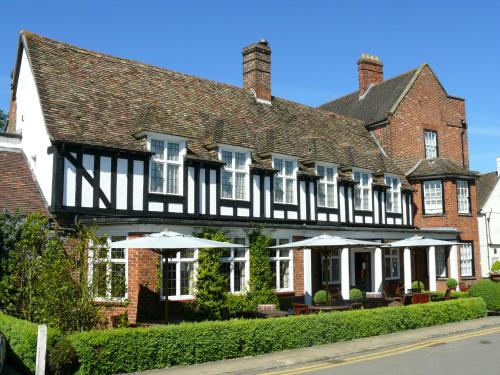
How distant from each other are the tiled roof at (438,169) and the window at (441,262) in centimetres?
407

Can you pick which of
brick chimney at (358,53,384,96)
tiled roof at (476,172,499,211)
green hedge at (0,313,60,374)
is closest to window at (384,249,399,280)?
tiled roof at (476,172,499,211)

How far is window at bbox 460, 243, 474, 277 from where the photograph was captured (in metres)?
30.0

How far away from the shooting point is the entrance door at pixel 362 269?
2830 cm

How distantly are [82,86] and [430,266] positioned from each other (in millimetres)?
18096

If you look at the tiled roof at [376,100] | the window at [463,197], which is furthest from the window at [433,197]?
Answer: the tiled roof at [376,100]

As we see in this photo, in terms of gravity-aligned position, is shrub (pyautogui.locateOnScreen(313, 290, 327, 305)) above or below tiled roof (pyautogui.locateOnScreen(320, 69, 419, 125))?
below

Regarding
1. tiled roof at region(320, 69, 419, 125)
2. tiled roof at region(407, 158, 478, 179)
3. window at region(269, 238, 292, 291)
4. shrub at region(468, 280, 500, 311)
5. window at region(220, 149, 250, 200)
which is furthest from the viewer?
tiled roof at region(320, 69, 419, 125)

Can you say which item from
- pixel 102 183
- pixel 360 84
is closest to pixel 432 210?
pixel 360 84

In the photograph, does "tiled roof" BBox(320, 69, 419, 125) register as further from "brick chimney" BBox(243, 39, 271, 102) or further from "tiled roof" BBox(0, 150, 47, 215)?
"tiled roof" BBox(0, 150, 47, 215)

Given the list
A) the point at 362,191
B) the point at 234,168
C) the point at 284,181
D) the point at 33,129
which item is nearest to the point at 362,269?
the point at 362,191

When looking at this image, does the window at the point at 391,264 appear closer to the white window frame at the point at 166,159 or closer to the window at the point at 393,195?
the window at the point at 393,195

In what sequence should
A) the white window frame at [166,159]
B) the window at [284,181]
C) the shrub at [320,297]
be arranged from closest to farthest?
the white window frame at [166,159]
the shrub at [320,297]
the window at [284,181]

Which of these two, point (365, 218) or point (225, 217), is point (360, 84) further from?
point (225, 217)

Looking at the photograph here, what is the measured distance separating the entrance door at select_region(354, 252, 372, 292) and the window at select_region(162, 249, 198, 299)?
12398mm
